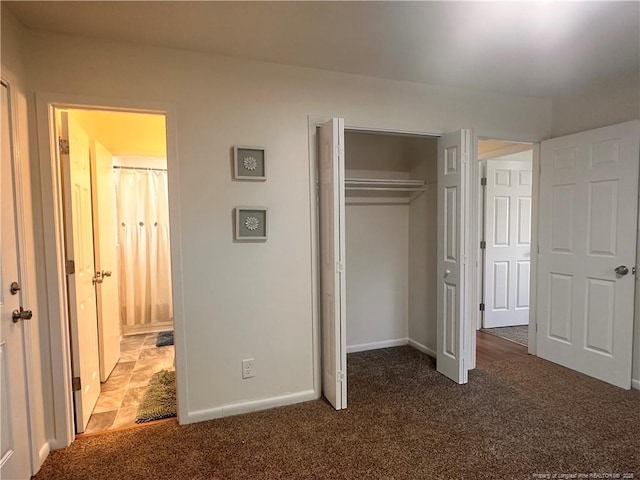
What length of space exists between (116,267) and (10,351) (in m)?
2.06

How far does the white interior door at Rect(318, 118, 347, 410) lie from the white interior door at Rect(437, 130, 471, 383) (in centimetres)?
99

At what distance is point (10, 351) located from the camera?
176 cm

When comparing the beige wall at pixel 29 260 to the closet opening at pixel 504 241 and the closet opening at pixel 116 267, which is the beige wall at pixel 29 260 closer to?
the closet opening at pixel 116 267

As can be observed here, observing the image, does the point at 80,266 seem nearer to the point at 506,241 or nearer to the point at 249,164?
the point at 249,164

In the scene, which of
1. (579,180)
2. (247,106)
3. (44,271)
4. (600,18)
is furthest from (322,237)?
(579,180)

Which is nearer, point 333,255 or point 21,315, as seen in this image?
point 21,315

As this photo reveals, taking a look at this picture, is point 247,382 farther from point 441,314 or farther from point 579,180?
point 579,180

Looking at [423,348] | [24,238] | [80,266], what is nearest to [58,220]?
[24,238]

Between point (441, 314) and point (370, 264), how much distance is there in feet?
2.99

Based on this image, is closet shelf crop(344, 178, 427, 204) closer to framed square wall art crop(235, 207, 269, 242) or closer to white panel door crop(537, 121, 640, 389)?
framed square wall art crop(235, 207, 269, 242)

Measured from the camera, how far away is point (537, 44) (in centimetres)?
225

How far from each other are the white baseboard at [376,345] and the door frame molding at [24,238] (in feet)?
8.33

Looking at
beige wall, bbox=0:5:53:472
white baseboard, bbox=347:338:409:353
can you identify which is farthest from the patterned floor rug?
white baseboard, bbox=347:338:409:353

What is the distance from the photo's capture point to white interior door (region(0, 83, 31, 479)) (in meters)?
1.70
